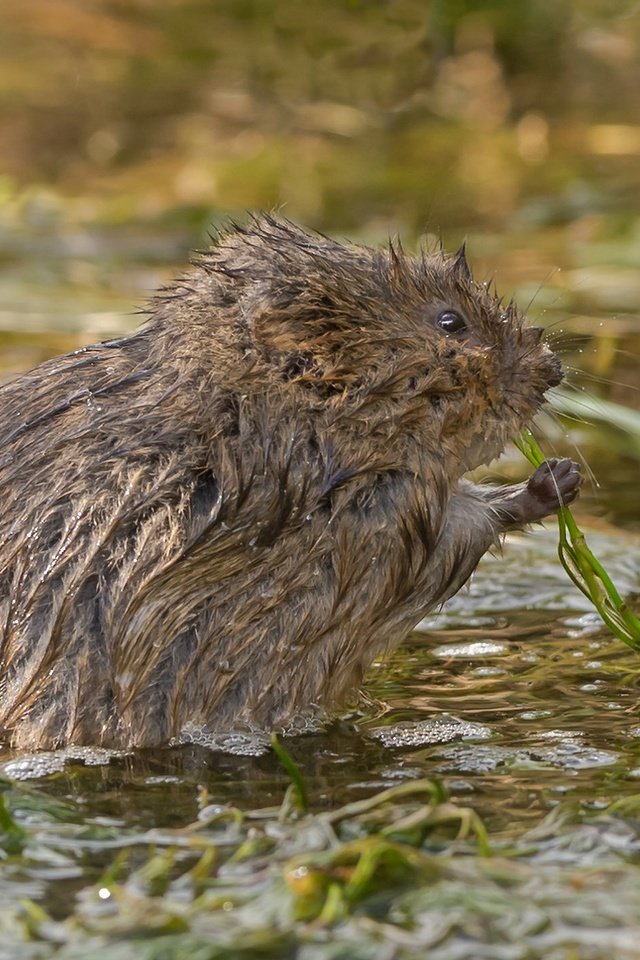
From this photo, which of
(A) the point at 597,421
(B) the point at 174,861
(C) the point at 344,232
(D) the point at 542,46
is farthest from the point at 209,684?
(D) the point at 542,46

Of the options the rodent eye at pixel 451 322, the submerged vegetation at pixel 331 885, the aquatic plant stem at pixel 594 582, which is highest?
the rodent eye at pixel 451 322

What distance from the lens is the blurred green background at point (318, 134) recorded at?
1003cm

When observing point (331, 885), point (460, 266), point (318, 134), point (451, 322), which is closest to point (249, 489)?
point (451, 322)

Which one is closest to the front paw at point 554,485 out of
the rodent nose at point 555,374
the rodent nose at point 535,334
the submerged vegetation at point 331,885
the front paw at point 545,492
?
the front paw at point 545,492

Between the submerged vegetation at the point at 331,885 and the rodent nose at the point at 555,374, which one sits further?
the rodent nose at the point at 555,374

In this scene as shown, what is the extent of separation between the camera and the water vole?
4.23 meters

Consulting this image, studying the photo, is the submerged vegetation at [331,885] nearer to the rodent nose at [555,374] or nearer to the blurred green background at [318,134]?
the rodent nose at [555,374]

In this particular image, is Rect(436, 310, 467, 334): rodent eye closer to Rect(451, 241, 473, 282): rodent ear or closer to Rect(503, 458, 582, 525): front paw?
Rect(451, 241, 473, 282): rodent ear

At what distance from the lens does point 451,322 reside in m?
4.76

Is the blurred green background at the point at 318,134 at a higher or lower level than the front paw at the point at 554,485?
higher

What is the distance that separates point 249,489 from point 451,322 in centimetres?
81

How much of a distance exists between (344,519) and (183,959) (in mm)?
1506

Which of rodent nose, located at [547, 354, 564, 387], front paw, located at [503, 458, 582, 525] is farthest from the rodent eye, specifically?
front paw, located at [503, 458, 582, 525]

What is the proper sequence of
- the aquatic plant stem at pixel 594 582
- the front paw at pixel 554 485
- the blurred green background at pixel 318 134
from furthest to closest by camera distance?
the blurred green background at pixel 318 134 < the front paw at pixel 554 485 < the aquatic plant stem at pixel 594 582
